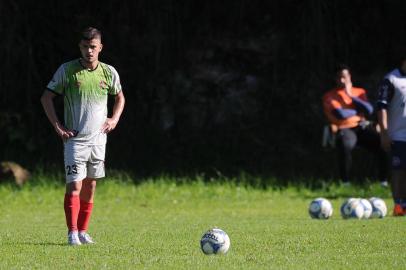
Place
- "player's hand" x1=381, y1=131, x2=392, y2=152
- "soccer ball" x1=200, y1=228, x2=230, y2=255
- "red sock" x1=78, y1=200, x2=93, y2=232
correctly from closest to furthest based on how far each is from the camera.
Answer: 1. "soccer ball" x1=200, y1=228, x2=230, y2=255
2. "red sock" x1=78, y1=200, x2=93, y2=232
3. "player's hand" x1=381, y1=131, x2=392, y2=152

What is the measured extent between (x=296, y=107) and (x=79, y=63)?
43.2 feet

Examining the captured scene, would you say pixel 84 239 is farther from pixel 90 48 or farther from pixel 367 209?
pixel 367 209

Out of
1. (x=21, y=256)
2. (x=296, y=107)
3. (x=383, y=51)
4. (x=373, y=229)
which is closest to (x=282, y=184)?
(x=296, y=107)

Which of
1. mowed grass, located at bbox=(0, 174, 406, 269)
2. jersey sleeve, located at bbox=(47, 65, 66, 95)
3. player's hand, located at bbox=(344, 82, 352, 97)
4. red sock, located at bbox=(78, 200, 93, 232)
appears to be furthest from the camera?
player's hand, located at bbox=(344, 82, 352, 97)

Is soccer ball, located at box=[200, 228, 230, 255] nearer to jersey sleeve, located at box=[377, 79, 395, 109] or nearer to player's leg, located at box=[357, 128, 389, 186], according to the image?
jersey sleeve, located at box=[377, 79, 395, 109]

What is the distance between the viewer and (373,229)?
10.9m

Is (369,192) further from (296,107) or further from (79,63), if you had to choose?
(79,63)

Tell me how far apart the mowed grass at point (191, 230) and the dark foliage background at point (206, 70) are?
279cm

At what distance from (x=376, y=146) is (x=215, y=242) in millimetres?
10751

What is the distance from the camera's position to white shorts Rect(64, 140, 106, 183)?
9.73 metres

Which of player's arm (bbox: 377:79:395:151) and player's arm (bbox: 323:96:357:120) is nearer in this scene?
player's arm (bbox: 377:79:395:151)

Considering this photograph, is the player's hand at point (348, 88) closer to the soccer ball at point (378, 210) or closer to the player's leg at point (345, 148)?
the player's leg at point (345, 148)

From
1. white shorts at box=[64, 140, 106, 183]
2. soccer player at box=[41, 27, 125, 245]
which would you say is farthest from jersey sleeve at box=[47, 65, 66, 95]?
white shorts at box=[64, 140, 106, 183]

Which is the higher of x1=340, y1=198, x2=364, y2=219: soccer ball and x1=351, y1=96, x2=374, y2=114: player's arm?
x1=351, y1=96, x2=374, y2=114: player's arm
